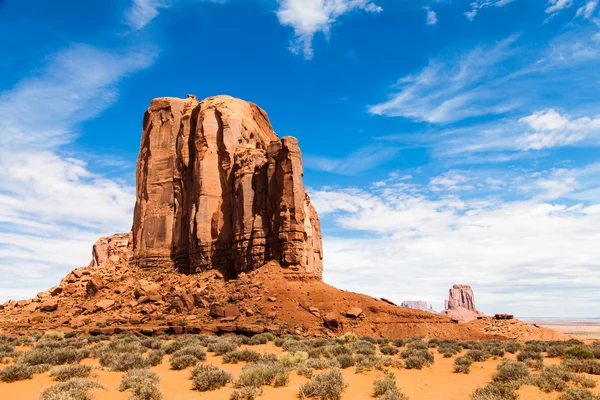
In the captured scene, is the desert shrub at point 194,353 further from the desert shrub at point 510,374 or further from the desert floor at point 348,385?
the desert shrub at point 510,374

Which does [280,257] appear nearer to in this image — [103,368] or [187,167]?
[187,167]

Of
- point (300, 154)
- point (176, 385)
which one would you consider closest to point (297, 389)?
point (176, 385)

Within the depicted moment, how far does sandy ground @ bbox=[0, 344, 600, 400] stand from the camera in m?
10.5

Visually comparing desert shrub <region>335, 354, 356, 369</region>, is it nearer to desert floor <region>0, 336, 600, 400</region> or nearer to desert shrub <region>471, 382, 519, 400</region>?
desert floor <region>0, 336, 600, 400</region>

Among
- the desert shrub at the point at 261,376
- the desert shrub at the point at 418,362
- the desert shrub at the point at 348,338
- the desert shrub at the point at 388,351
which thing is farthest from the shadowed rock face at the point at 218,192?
the desert shrub at the point at 261,376

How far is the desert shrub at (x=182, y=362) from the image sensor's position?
14.2 metres

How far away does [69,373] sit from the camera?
38.9 feet

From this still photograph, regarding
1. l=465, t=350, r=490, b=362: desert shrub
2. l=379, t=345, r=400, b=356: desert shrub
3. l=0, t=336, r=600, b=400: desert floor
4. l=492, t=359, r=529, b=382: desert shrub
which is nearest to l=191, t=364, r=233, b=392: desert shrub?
l=0, t=336, r=600, b=400: desert floor

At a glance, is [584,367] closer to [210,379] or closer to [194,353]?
[210,379]

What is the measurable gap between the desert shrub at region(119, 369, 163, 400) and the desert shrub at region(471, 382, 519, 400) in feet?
25.6

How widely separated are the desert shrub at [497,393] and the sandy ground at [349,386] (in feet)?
1.22

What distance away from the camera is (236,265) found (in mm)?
43094

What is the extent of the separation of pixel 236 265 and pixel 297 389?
32.8 metres

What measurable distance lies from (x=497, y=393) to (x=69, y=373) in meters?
11.8
